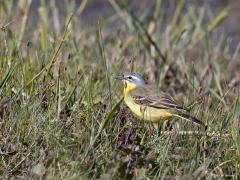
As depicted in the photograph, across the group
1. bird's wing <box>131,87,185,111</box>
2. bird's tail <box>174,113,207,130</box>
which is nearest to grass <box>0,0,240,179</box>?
bird's tail <box>174,113,207,130</box>

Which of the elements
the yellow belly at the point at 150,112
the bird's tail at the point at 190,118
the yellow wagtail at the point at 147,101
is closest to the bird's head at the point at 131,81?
the yellow wagtail at the point at 147,101

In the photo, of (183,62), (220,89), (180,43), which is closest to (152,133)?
(220,89)

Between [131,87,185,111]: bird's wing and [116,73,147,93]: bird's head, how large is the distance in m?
0.06

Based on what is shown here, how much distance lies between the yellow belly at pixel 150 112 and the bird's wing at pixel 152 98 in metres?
0.04

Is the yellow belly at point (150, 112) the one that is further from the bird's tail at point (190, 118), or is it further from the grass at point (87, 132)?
the bird's tail at point (190, 118)

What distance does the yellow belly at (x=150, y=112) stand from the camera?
701 centimetres

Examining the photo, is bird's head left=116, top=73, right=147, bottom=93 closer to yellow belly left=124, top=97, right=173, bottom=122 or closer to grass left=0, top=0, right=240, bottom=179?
grass left=0, top=0, right=240, bottom=179

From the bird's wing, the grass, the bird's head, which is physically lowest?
the grass

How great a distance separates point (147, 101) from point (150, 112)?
0.33 meters

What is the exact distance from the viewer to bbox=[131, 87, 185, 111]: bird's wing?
285 inches

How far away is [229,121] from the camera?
250 inches

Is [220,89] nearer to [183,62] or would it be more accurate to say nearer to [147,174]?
[183,62]

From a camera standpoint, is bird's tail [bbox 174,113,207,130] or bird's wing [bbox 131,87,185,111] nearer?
bird's tail [bbox 174,113,207,130]

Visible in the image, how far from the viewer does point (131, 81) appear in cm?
746
